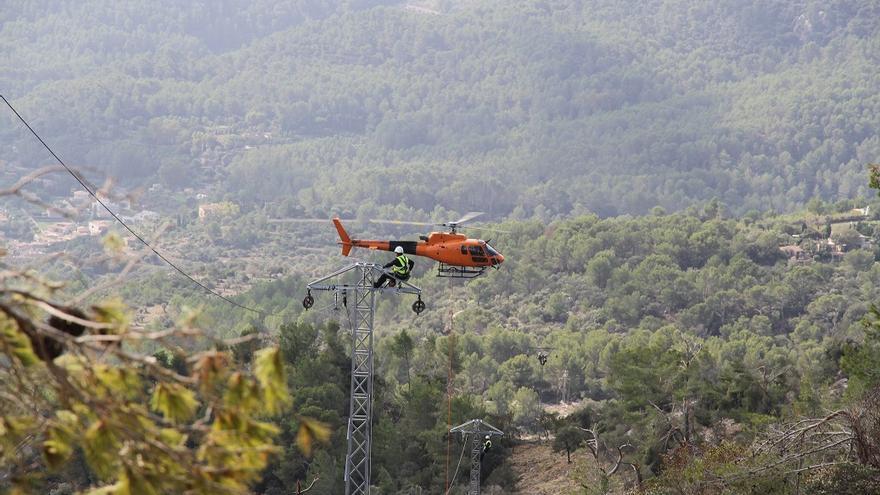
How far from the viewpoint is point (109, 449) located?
955 centimetres

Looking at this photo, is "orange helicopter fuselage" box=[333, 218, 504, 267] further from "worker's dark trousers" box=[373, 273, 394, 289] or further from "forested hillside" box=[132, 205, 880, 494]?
"forested hillside" box=[132, 205, 880, 494]

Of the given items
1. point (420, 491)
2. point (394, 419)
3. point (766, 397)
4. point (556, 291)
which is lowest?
point (556, 291)

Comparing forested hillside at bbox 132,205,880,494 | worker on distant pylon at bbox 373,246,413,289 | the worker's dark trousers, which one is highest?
worker on distant pylon at bbox 373,246,413,289

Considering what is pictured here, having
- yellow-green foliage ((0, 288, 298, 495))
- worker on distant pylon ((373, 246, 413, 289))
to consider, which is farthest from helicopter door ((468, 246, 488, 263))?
yellow-green foliage ((0, 288, 298, 495))

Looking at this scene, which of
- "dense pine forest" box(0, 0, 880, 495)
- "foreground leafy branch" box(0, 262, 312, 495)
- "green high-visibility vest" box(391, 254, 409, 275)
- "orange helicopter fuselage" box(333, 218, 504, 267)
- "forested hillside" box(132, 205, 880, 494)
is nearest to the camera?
"foreground leafy branch" box(0, 262, 312, 495)

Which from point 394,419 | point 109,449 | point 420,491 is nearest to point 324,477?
point 420,491

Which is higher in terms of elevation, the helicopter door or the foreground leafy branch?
the foreground leafy branch

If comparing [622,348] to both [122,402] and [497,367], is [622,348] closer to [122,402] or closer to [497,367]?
[497,367]

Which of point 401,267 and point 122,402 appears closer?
point 122,402

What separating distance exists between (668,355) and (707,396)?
2.97 m

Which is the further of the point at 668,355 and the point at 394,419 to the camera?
the point at 394,419

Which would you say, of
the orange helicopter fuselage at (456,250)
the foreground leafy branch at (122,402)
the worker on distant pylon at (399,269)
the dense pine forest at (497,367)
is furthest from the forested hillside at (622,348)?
the worker on distant pylon at (399,269)

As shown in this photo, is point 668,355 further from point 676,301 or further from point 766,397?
point 676,301

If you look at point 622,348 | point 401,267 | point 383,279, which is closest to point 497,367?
point 622,348
